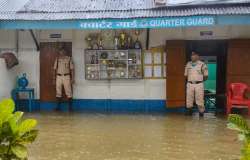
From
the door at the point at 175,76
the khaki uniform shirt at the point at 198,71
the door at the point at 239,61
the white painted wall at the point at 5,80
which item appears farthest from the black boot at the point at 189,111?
the white painted wall at the point at 5,80

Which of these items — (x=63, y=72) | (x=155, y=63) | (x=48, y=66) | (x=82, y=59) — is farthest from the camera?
(x=48, y=66)

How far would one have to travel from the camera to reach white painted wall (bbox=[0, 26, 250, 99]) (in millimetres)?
12094

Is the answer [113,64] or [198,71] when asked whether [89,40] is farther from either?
[198,71]

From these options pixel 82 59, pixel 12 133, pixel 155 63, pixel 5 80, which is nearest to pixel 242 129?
pixel 12 133

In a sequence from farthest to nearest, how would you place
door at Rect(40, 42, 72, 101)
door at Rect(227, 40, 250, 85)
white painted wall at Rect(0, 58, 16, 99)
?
door at Rect(40, 42, 72, 101)
white painted wall at Rect(0, 58, 16, 99)
door at Rect(227, 40, 250, 85)

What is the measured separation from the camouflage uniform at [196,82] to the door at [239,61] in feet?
2.84

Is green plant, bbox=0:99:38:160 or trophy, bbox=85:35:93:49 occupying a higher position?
trophy, bbox=85:35:93:49

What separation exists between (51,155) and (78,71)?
5.82m

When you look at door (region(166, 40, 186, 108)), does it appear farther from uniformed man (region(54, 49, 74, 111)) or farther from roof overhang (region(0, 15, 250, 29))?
uniformed man (region(54, 49, 74, 111))

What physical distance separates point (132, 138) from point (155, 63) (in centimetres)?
417

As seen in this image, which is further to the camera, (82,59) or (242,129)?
(82,59)

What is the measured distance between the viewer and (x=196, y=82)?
1142cm

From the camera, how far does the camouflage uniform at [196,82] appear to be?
11344 millimetres

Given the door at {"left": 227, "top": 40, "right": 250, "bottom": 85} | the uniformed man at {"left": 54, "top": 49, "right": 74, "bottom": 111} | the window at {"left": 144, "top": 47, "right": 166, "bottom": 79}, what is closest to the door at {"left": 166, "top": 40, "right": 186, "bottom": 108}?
the window at {"left": 144, "top": 47, "right": 166, "bottom": 79}
